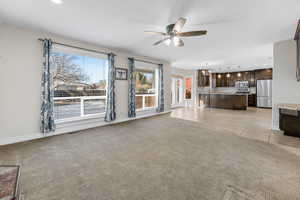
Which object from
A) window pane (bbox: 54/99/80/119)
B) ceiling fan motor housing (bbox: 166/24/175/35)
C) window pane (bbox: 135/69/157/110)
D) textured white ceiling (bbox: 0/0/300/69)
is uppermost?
textured white ceiling (bbox: 0/0/300/69)

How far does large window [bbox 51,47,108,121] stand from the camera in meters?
3.89

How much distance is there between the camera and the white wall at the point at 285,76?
3.79m

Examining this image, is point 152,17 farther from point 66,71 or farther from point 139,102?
point 139,102

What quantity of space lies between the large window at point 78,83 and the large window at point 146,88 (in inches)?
71.1

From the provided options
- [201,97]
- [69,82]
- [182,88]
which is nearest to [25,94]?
[69,82]

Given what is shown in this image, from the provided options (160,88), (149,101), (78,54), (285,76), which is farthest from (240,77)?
(78,54)

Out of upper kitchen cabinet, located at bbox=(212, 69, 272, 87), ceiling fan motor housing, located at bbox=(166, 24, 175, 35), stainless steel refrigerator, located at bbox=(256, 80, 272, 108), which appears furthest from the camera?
upper kitchen cabinet, located at bbox=(212, 69, 272, 87)

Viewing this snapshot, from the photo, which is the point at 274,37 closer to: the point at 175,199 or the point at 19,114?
the point at 175,199

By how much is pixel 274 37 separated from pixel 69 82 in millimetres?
5849

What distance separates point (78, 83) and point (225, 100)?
26.1 ft

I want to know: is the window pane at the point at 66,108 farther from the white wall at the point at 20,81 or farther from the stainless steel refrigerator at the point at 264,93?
the stainless steel refrigerator at the point at 264,93

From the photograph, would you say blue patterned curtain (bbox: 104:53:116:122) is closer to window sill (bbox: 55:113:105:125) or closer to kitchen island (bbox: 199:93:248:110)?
window sill (bbox: 55:113:105:125)

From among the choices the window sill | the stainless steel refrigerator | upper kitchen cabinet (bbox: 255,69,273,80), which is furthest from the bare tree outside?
upper kitchen cabinet (bbox: 255,69,273,80)

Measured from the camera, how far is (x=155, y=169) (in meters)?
2.07
